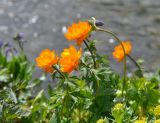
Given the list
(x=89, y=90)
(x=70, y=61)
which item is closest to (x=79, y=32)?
(x=70, y=61)

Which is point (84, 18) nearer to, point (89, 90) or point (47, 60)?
point (89, 90)

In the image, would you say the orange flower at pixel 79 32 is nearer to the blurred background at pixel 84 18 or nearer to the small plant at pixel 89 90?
the small plant at pixel 89 90

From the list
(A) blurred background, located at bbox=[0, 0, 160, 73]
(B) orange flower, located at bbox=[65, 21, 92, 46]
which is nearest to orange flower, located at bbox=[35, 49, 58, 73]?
(B) orange flower, located at bbox=[65, 21, 92, 46]

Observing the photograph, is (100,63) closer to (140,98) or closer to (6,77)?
(140,98)

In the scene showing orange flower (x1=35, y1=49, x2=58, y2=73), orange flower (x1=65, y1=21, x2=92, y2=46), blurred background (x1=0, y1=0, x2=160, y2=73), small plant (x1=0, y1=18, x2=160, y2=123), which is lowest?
blurred background (x1=0, y1=0, x2=160, y2=73)

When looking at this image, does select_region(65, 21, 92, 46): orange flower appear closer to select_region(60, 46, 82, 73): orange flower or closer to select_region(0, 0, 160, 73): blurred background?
select_region(60, 46, 82, 73): orange flower

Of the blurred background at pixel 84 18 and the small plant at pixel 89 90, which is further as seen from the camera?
the blurred background at pixel 84 18

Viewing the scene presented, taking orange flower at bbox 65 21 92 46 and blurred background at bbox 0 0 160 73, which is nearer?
orange flower at bbox 65 21 92 46

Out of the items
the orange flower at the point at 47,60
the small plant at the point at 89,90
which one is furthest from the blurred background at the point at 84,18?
the orange flower at the point at 47,60

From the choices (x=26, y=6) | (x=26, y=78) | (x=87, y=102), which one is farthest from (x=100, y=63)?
(x=26, y=6)
